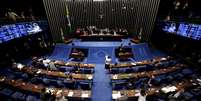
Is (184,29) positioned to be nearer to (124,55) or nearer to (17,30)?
(124,55)

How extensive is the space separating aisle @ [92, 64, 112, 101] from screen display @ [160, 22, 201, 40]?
19.4 feet

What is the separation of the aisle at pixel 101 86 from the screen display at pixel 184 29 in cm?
590

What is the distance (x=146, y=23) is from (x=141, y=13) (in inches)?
43.1

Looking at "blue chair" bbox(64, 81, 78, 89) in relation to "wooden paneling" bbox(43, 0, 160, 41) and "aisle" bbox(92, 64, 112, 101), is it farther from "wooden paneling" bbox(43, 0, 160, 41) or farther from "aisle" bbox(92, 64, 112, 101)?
"wooden paneling" bbox(43, 0, 160, 41)

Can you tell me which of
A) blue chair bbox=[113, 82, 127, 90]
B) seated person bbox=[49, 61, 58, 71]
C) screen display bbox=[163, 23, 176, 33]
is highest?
screen display bbox=[163, 23, 176, 33]

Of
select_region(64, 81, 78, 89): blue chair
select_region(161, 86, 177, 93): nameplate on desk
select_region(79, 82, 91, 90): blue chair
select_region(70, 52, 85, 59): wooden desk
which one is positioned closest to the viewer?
select_region(161, 86, 177, 93): nameplate on desk

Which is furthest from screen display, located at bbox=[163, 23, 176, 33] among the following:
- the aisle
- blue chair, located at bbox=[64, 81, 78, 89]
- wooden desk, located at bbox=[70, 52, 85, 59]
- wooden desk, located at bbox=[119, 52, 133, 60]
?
blue chair, located at bbox=[64, 81, 78, 89]

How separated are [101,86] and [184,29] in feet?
23.4

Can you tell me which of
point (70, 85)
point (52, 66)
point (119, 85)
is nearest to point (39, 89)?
point (70, 85)

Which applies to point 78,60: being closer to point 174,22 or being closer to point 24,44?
point 24,44

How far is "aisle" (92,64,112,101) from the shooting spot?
11617mm

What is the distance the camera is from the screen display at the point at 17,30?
13423mm

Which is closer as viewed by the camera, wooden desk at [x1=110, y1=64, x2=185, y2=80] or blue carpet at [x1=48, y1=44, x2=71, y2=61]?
wooden desk at [x1=110, y1=64, x2=185, y2=80]

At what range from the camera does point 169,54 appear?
17.1m
